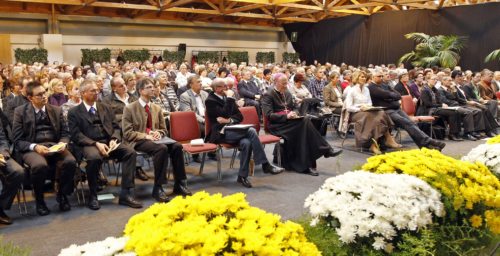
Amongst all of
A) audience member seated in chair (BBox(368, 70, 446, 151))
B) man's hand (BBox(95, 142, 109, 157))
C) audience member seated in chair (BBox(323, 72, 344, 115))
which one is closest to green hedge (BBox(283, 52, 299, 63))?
audience member seated in chair (BBox(323, 72, 344, 115))

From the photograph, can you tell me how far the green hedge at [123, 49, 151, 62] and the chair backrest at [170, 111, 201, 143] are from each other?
1096 centimetres

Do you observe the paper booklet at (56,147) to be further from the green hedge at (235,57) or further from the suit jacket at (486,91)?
the green hedge at (235,57)

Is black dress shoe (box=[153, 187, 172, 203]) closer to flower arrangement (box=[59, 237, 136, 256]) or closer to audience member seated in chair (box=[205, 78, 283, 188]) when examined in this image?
audience member seated in chair (box=[205, 78, 283, 188])

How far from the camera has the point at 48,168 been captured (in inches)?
161

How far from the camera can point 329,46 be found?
18594mm

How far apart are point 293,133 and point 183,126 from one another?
137 cm

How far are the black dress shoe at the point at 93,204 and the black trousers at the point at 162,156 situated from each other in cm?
57

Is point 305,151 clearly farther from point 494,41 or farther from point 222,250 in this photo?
point 494,41

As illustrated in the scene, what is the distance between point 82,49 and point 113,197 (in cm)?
1136

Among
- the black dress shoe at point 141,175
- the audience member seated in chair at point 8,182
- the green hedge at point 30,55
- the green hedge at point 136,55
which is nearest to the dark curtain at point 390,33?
the green hedge at point 136,55

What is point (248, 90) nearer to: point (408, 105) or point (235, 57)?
point (408, 105)

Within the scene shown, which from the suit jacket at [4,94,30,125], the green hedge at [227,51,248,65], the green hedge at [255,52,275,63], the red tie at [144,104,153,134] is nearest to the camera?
the red tie at [144,104,153,134]

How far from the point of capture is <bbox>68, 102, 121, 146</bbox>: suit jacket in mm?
4410

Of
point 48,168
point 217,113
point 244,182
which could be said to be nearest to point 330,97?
point 217,113
